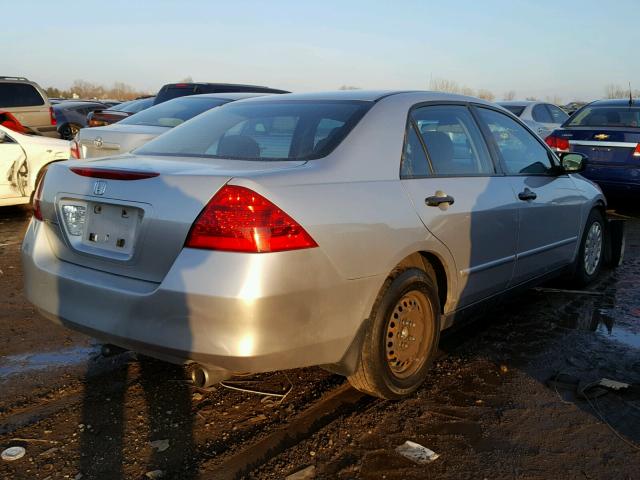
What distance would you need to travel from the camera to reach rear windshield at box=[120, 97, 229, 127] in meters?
6.96

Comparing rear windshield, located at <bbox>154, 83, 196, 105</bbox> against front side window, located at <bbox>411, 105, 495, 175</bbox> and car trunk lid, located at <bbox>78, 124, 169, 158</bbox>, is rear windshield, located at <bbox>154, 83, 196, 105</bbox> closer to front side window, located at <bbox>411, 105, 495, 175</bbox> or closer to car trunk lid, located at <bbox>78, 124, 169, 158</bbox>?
car trunk lid, located at <bbox>78, 124, 169, 158</bbox>

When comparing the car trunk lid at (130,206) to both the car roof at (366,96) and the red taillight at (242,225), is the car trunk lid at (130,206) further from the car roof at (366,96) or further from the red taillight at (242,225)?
the car roof at (366,96)

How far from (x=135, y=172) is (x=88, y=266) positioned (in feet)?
1.65

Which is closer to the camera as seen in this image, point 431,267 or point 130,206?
point 130,206

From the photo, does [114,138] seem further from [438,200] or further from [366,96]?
[438,200]

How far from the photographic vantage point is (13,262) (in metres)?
5.91

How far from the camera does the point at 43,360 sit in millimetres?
3660

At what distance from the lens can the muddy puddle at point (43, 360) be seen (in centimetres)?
353


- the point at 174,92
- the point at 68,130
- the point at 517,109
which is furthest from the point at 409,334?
the point at 68,130

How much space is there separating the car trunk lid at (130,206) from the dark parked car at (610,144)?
685cm

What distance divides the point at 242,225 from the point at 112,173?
0.75m

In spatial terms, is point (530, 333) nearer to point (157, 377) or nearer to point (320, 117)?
point (320, 117)

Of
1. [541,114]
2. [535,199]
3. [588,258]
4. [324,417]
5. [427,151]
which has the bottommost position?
[324,417]

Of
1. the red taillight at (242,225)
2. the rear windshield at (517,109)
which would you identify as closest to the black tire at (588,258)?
the red taillight at (242,225)
